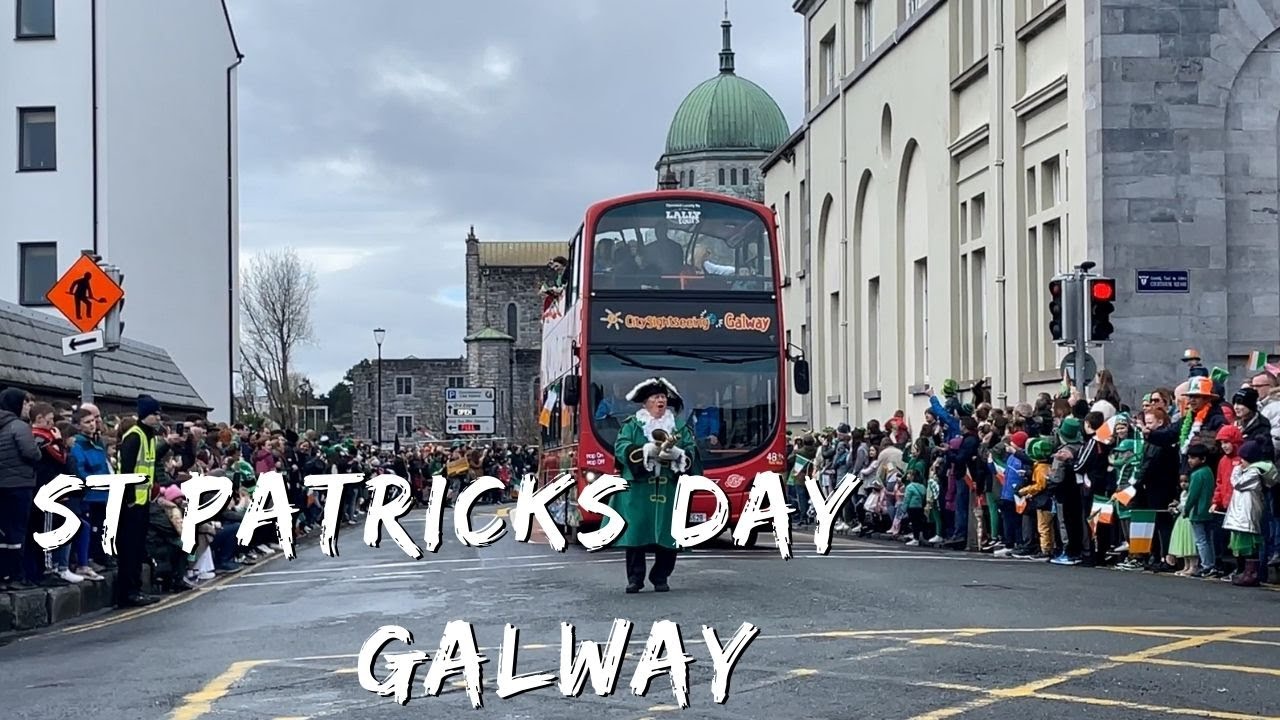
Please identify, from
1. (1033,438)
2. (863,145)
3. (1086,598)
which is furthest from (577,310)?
(863,145)

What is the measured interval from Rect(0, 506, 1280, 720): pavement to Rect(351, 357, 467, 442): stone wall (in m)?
109

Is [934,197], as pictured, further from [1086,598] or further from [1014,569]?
[1086,598]

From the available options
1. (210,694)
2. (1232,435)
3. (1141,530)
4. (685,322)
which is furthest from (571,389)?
(210,694)

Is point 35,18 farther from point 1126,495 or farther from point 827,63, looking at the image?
point 1126,495

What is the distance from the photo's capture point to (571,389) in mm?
24297

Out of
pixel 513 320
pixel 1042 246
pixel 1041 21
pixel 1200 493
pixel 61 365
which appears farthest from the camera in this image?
pixel 513 320

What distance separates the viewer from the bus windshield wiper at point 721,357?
955 inches

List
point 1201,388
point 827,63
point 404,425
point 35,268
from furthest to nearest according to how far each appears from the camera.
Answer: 1. point 404,425
2. point 827,63
3. point 35,268
4. point 1201,388

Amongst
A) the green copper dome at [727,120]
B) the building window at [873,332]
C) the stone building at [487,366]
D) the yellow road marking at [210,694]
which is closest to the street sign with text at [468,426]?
the stone building at [487,366]

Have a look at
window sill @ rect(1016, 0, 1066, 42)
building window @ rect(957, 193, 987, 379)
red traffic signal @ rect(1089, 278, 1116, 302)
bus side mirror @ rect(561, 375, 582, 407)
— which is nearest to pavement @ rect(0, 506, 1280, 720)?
red traffic signal @ rect(1089, 278, 1116, 302)

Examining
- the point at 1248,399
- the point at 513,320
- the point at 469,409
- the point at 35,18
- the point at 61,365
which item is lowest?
the point at 1248,399

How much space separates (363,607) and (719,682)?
6590 millimetres

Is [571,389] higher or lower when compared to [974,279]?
lower

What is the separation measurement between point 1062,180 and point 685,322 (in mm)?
9418
